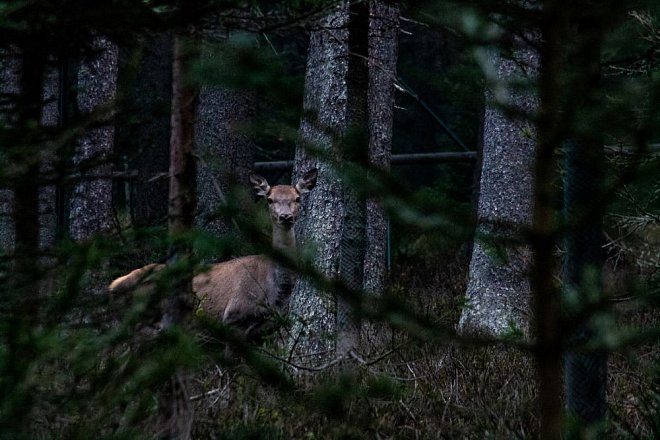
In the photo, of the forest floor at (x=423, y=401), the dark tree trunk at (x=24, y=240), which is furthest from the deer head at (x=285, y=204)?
the dark tree trunk at (x=24, y=240)

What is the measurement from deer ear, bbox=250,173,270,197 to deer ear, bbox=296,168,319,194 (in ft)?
2.19

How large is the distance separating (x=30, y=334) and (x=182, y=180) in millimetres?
1731

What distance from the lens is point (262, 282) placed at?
11.0 meters

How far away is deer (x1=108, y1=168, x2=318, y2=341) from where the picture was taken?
10383mm

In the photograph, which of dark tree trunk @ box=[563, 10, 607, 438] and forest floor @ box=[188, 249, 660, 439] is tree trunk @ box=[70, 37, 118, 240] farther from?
dark tree trunk @ box=[563, 10, 607, 438]

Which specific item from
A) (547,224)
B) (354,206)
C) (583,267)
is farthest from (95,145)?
(547,224)

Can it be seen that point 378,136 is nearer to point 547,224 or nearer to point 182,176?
point 182,176

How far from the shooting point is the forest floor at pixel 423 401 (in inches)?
230

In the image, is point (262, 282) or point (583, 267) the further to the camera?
point (262, 282)

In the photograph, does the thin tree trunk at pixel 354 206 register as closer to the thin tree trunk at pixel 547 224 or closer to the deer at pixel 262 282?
the deer at pixel 262 282

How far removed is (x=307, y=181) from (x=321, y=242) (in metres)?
0.67

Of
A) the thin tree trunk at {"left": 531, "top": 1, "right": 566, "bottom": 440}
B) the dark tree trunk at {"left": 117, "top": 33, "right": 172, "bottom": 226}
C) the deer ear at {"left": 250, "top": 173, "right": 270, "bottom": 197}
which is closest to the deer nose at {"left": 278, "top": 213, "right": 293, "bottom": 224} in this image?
the deer ear at {"left": 250, "top": 173, "right": 270, "bottom": 197}

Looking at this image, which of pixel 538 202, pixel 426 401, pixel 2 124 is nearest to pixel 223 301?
pixel 426 401

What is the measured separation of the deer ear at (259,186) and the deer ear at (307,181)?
0.67 m
